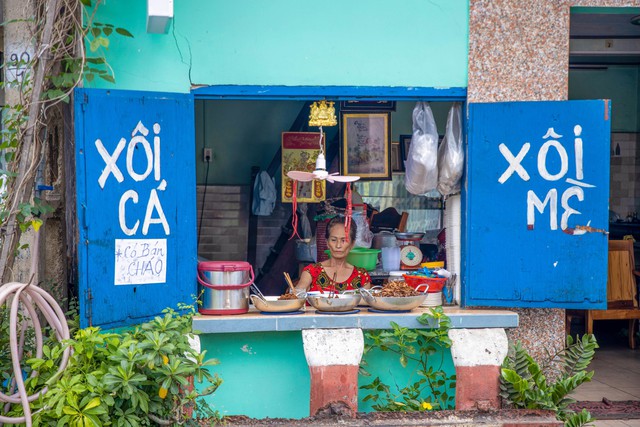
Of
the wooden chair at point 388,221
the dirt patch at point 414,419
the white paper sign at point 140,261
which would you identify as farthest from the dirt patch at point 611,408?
the white paper sign at point 140,261

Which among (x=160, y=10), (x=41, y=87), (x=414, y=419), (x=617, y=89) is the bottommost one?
(x=414, y=419)

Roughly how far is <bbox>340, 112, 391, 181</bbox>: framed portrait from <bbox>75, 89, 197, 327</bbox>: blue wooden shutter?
2.66m

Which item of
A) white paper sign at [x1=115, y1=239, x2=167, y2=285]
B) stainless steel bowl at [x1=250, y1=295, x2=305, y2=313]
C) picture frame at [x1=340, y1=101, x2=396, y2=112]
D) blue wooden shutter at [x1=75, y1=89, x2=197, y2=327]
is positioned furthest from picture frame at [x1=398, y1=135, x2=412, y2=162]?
white paper sign at [x1=115, y1=239, x2=167, y2=285]

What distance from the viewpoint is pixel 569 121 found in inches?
250

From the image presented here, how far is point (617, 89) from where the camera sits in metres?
11.9

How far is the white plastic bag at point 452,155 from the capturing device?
260 inches

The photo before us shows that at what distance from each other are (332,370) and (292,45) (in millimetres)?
2597

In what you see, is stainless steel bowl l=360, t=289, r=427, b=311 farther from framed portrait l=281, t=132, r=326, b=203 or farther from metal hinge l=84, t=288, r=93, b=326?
framed portrait l=281, t=132, r=326, b=203

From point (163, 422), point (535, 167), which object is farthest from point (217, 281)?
point (535, 167)

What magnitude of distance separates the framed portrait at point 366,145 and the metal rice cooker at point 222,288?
2567 millimetres

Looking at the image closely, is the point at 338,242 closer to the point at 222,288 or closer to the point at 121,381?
the point at 222,288

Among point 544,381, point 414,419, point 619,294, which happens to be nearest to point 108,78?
point 414,419

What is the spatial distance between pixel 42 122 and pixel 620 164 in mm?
8873

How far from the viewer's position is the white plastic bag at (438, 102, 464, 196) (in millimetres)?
6613
